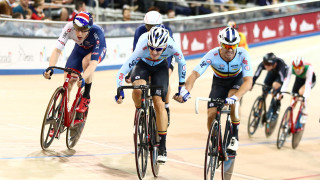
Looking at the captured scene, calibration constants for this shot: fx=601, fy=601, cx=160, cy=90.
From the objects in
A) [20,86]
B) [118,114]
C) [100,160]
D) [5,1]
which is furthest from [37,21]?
[100,160]

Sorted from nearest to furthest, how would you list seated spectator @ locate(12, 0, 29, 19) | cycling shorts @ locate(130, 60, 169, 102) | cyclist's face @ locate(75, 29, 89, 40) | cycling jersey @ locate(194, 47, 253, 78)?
1. cycling shorts @ locate(130, 60, 169, 102)
2. cycling jersey @ locate(194, 47, 253, 78)
3. cyclist's face @ locate(75, 29, 89, 40)
4. seated spectator @ locate(12, 0, 29, 19)

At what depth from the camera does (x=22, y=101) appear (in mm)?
10438

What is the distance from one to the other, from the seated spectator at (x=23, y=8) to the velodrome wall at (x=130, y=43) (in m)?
0.70

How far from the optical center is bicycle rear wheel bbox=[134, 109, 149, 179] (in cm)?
563

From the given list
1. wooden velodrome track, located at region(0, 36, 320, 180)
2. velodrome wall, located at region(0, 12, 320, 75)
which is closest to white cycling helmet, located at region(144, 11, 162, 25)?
wooden velodrome track, located at region(0, 36, 320, 180)

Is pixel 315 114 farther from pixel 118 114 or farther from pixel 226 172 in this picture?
pixel 226 172

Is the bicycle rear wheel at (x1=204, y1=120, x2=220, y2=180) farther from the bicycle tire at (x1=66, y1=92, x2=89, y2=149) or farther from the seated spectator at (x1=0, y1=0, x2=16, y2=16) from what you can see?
the seated spectator at (x1=0, y1=0, x2=16, y2=16)

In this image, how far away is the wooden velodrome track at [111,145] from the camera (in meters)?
6.24

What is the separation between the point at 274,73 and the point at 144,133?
4.72 metres

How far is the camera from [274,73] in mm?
10031

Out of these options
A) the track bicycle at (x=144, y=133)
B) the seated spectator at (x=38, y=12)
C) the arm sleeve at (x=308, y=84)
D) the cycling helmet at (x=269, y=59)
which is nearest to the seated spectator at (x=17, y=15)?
the seated spectator at (x=38, y=12)

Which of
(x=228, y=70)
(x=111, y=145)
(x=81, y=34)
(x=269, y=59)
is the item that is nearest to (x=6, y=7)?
(x=269, y=59)

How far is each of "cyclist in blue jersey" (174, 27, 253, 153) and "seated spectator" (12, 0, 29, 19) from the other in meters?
7.66

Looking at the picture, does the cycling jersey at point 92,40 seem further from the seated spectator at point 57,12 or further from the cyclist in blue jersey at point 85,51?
the seated spectator at point 57,12
